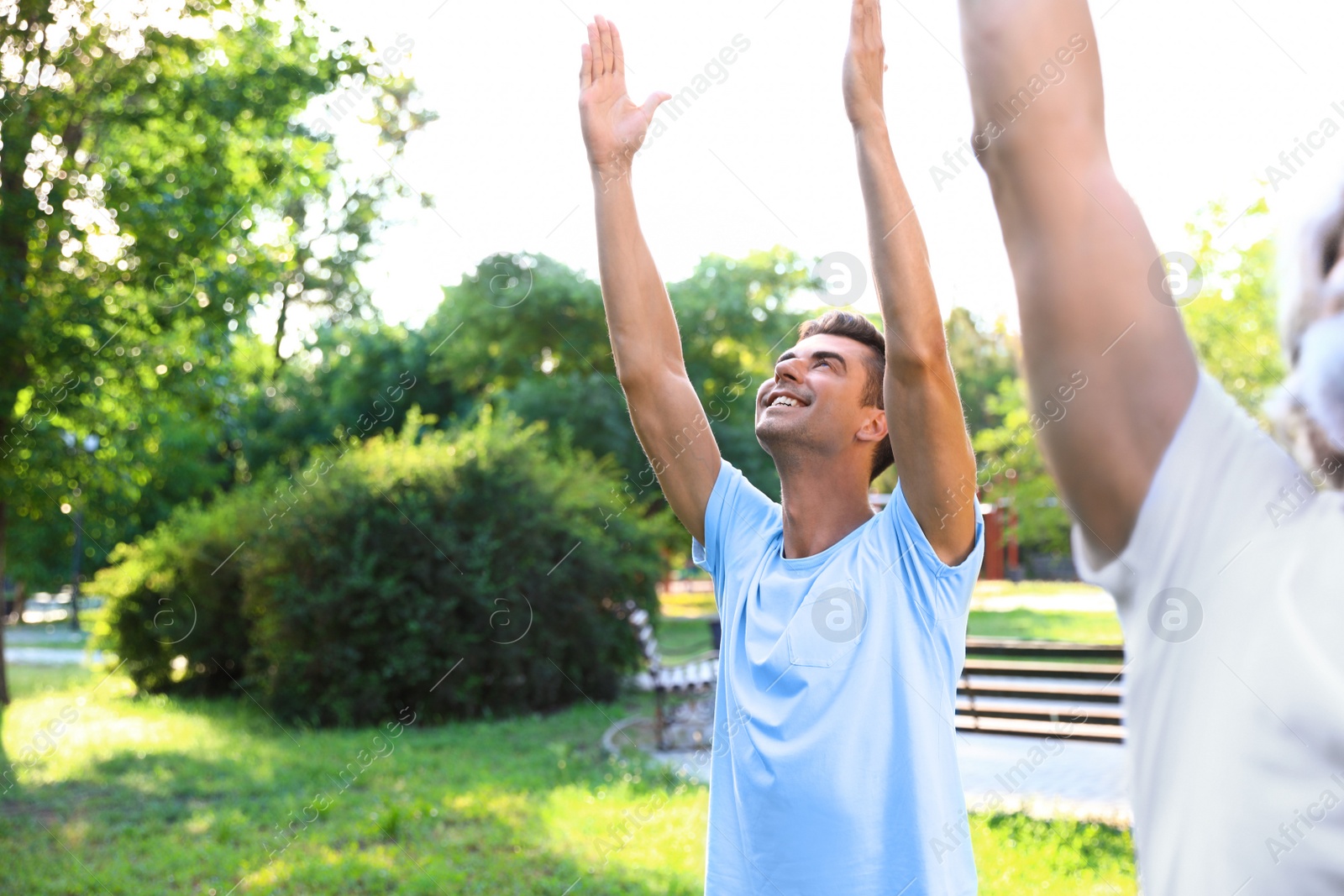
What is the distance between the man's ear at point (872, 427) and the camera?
232 cm

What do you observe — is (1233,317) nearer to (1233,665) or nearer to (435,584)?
(435,584)

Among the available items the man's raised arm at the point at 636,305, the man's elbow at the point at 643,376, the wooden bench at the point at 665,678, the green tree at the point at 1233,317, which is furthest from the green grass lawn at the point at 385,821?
the green tree at the point at 1233,317

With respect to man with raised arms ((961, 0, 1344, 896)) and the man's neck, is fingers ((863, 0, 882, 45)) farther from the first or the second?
the man's neck

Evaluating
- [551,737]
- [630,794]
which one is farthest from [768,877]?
[551,737]

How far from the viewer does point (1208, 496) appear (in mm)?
797

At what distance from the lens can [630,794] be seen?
8.19 meters

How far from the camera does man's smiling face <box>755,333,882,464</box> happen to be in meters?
2.25

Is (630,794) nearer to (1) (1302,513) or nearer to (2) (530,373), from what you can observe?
(1) (1302,513)

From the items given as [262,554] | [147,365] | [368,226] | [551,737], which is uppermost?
[368,226]

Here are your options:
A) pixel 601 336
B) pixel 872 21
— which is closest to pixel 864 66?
pixel 872 21

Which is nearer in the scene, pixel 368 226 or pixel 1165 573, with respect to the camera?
pixel 1165 573

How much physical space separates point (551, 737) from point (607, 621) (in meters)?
2.38

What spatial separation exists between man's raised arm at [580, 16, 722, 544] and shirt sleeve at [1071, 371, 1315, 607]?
5.01 ft

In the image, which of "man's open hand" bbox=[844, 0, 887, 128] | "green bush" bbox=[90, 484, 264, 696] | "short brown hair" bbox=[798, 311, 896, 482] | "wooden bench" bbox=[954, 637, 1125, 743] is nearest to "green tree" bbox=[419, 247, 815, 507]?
"green bush" bbox=[90, 484, 264, 696]
